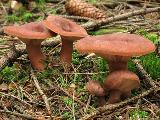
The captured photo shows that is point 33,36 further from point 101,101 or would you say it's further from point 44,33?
point 101,101

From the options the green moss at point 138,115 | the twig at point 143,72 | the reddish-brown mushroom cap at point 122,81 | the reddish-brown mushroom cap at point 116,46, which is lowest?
the green moss at point 138,115

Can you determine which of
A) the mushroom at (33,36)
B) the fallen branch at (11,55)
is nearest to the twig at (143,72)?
the mushroom at (33,36)

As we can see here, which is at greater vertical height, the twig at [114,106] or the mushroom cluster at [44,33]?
the mushroom cluster at [44,33]

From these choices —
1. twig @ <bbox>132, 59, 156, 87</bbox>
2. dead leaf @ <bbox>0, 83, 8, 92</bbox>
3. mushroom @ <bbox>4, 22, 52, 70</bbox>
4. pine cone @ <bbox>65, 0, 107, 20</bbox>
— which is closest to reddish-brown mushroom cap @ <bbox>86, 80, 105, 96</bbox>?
twig @ <bbox>132, 59, 156, 87</bbox>

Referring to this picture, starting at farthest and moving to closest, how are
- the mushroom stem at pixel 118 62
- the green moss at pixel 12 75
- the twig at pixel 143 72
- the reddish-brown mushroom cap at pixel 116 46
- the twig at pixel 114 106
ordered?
1. the green moss at pixel 12 75
2. the twig at pixel 143 72
3. the mushroom stem at pixel 118 62
4. the twig at pixel 114 106
5. the reddish-brown mushroom cap at pixel 116 46

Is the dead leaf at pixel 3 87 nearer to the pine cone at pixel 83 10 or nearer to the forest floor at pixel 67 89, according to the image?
the forest floor at pixel 67 89

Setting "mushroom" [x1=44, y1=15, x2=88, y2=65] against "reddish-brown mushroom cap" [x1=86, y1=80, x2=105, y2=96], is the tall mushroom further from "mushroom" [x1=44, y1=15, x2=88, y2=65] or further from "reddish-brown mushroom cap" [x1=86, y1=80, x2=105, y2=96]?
"mushroom" [x1=44, y1=15, x2=88, y2=65]
